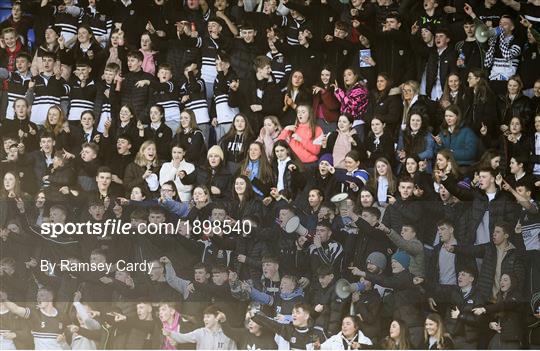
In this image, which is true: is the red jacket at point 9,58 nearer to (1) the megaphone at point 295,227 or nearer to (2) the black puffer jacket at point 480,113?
(1) the megaphone at point 295,227

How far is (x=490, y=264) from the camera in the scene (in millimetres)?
6508

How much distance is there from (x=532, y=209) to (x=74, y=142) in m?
3.27

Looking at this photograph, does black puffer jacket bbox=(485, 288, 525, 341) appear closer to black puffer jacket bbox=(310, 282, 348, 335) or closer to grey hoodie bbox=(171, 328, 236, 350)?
black puffer jacket bbox=(310, 282, 348, 335)

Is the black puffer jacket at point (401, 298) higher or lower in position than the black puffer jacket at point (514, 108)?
lower

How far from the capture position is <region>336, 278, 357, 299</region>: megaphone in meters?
6.51

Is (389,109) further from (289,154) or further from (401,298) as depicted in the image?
(401,298)

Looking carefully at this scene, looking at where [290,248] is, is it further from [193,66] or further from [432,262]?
[193,66]

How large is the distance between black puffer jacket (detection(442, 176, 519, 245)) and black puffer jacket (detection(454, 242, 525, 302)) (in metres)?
0.07

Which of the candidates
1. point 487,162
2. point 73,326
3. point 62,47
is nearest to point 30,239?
point 73,326

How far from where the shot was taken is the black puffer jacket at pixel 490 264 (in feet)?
21.3

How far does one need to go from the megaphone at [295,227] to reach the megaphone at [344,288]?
0.43 m

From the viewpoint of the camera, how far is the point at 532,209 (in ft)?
21.4

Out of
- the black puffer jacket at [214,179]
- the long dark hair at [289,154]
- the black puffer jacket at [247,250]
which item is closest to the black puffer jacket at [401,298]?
the black puffer jacket at [247,250]

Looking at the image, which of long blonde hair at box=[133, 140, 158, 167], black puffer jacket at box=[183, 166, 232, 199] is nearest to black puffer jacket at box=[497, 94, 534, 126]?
black puffer jacket at box=[183, 166, 232, 199]
